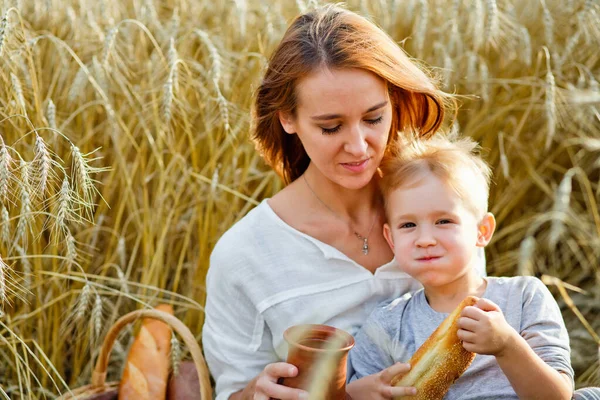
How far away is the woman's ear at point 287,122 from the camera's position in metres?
2.07

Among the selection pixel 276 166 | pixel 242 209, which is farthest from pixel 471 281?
pixel 242 209

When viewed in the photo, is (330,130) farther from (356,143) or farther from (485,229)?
(485,229)

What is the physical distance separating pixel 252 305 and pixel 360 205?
Answer: 1.39ft

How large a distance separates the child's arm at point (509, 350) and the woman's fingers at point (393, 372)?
0.15 metres

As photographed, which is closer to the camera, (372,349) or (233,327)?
(372,349)

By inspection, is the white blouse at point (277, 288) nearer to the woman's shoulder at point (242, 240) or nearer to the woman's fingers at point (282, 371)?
the woman's shoulder at point (242, 240)

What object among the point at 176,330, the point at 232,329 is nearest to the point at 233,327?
the point at 232,329

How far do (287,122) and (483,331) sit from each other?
804 mm

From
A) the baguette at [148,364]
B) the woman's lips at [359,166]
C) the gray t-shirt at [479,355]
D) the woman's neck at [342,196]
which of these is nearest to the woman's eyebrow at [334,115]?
the woman's lips at [359,166]

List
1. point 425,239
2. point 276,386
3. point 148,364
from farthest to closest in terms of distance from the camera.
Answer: point 148,364, point 425,239, point 276,386

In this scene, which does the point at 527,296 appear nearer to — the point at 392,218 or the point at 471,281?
the point at 471,281

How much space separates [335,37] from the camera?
199 centimetres

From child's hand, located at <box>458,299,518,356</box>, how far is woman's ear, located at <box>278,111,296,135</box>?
72cm

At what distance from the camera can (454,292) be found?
1968 millimetres
